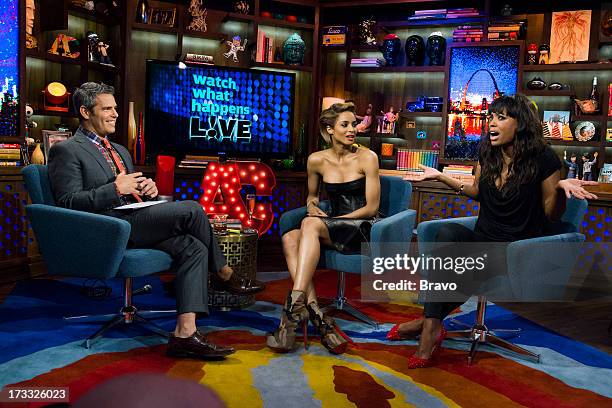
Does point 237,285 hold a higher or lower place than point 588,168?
lower

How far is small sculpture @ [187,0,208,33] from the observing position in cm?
540

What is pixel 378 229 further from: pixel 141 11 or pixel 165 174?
pixel 141 11

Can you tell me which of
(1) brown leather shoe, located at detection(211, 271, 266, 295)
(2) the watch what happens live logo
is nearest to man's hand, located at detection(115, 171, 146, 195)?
(1) brown leather shoe, located at detection(211, 271, 266, 295)

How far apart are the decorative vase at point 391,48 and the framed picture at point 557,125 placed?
1.49 m

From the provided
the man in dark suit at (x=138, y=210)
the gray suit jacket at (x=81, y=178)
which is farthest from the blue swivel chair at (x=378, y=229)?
the gray suit jacket at (x=81, y=178)

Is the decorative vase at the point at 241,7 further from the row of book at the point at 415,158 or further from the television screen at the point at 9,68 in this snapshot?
the television screen at the point at 9,68

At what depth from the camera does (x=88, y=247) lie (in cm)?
281

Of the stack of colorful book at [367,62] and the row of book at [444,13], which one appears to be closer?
the row of book at [444,13]

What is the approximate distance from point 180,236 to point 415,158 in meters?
3.31

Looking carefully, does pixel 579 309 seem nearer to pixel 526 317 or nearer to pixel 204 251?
pixel 526 317

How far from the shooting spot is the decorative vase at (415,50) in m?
5.79

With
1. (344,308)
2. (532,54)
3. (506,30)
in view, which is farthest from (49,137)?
(532,54)

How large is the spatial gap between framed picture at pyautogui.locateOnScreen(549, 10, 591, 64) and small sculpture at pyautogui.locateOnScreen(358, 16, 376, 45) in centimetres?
162

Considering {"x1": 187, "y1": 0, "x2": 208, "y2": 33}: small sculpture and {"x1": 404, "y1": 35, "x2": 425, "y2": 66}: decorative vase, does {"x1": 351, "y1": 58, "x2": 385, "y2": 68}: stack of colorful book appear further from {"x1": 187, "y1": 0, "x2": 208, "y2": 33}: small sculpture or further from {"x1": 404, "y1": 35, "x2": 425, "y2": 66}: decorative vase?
{"x1": 187, "y1": 0, "x2": 208, "y2": 33}: small sculpture
